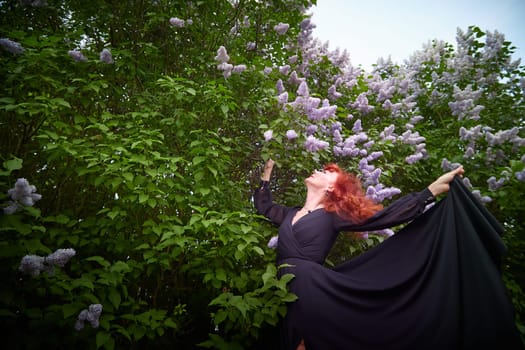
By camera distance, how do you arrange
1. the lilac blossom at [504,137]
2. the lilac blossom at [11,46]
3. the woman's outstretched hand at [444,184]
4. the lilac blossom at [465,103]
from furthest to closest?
the lilac blossom at [465,103], the lilac blossom at [504,137], the woman's outstretched hand at [444,184], the lilac blossom at [11,46]

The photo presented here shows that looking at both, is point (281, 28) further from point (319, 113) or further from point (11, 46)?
point (11, 46)

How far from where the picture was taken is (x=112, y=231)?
230 cm

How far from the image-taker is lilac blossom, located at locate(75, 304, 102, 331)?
1646mm

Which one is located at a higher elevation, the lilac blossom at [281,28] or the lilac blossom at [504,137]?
the lilac blossom at [281,28]

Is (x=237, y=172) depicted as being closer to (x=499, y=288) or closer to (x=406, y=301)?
(x=406, y=301)

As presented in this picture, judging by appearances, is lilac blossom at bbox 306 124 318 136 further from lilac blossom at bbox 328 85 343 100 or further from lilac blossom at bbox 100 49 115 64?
lilac blossom at bbox 100 49 115 64

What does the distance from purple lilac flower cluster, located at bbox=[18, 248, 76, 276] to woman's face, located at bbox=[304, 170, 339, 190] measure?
6.26 feet

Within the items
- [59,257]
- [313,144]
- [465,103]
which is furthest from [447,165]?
[59,257]

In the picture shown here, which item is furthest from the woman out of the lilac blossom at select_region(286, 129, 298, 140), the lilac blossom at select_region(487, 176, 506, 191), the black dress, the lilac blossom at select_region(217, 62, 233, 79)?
the lilac blossom at select_region(487, 176, 506, 191)

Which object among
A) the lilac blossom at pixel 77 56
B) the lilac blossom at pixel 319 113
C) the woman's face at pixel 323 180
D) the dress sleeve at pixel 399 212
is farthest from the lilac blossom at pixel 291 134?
the lilac blossom at pixel 77 56

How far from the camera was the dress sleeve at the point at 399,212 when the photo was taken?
6.95 ft

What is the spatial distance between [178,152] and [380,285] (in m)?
2.05

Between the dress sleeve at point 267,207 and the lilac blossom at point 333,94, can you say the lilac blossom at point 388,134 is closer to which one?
the lilac blossom at point 333,94

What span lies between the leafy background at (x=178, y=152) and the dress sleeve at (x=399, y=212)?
523mm
